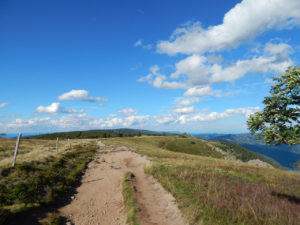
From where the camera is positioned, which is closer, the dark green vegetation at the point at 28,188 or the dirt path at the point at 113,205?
the dark green vegetation at the point at 28,188

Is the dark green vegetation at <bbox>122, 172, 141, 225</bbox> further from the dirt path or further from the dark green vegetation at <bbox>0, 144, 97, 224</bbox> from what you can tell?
the dark green vegetation at <bbox>0, 144, 97, 224</bbox>

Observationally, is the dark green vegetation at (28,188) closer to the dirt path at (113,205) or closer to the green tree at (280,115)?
the dirt path at (113,205)

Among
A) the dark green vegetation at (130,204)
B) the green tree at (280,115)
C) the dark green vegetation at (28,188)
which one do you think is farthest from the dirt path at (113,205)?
the green tree at (280,115)

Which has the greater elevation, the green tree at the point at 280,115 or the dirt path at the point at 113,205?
the green tree at the point at 280,115

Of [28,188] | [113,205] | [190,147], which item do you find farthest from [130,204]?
[190,147]

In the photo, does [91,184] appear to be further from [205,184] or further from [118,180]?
[205,184]

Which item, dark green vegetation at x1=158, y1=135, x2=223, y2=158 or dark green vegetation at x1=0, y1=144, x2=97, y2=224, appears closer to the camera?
dark green vegetation at x1=0, y1=144, x2=97, y2=224

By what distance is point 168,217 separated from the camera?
10328 millimetres

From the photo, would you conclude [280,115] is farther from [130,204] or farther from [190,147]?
[190,147]

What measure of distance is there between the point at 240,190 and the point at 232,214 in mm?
5354

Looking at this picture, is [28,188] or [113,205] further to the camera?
[113,205]

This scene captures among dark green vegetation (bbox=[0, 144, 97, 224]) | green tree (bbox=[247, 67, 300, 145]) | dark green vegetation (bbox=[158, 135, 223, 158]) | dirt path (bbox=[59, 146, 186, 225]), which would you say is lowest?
dark green vegetation (bbox=[158, 135, 223, 158])

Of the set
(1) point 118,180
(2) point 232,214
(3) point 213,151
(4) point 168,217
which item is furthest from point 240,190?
(3) point 213,151

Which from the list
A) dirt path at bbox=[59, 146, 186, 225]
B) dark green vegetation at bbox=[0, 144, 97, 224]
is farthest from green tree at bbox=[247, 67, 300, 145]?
dark green vegetation at bbox=[0, 144, 97, 224]
